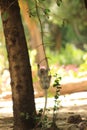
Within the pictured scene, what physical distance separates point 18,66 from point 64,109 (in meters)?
3.57

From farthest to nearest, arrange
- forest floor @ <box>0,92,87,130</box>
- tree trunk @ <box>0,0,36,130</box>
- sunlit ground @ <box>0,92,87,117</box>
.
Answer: sunlit ground @ <box>0,92,87,117</box> < forest floor @ <box>0,92,87,130</box> < tree trunk @ <box>0,0,36,130</box>

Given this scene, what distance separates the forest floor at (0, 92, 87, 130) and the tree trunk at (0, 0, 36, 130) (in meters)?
0.62

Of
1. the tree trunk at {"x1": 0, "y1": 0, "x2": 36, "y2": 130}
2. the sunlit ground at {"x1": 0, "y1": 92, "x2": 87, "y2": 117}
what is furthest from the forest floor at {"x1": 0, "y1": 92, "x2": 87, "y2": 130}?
the tree trunk at {"x1": 0, "y1": 0, "x2": 36, "y2": 130}

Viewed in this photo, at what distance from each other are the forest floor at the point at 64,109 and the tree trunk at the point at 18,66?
2.05 ft

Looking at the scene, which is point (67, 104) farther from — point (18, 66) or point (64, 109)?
point (18, 66)

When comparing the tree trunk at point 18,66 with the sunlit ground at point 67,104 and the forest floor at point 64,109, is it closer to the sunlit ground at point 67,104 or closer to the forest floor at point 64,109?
the forest floor at point 64,109

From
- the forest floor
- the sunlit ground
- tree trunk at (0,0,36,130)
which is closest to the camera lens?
tree trunk at (0,0,36,130)

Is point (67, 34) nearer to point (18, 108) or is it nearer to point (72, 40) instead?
point (72, 40)

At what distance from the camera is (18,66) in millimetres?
7297

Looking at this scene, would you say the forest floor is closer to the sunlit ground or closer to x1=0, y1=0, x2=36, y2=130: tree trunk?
the sunlit ground

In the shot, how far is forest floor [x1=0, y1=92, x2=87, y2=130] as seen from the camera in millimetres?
8312

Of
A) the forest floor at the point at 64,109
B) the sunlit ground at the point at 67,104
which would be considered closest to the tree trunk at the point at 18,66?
the forest floor at the point at 64,109

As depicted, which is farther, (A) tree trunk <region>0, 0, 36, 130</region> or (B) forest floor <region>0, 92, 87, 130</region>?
(B) forest floor <region>0, 92, 87, 130</region>

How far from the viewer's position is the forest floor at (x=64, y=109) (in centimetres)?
831
